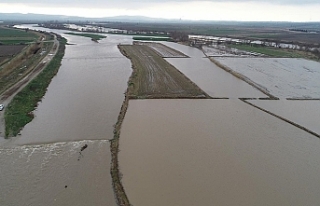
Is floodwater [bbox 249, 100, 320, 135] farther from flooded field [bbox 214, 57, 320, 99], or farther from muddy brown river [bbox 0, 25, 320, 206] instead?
flooded field [bbox 214, 57, 320, 99]

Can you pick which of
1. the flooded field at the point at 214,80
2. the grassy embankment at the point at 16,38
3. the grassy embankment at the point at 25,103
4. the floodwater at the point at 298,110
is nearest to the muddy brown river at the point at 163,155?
the floodwater at the point at 298,110

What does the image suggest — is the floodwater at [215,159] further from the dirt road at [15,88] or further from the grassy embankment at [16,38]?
the grassy embankment at [16,38]

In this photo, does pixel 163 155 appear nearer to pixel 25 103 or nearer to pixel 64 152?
pixel 64 152

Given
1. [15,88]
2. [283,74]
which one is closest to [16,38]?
[15,88]

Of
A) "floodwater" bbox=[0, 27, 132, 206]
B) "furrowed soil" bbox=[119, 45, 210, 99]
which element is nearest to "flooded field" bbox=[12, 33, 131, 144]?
"floodwater" bbox=[0, 27, 132, 206]

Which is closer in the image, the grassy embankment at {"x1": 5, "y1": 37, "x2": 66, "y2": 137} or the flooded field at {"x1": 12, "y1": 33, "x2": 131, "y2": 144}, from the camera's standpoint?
the flooded field at {"x1": 12, "y1": 33, "x2": 131, "y2": 144}

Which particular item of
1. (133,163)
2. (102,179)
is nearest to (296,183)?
(133,163)
